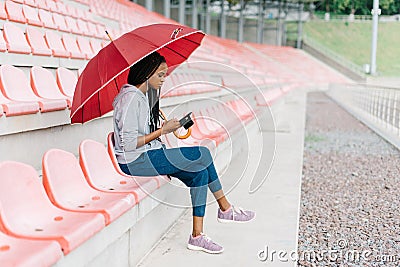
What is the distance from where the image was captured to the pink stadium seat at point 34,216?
1.50 m

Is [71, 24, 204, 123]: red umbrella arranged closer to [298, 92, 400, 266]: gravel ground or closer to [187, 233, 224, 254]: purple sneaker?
[187, 233, 224, 254]: purple sneaker

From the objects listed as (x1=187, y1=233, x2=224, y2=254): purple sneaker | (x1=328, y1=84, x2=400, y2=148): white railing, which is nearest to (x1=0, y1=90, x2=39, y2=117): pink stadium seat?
(x1=187, y1=233, x2=224, y2=254): purple sneaker

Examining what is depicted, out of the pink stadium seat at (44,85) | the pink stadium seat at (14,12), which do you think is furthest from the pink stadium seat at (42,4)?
the pink stadium seat at (44,85)

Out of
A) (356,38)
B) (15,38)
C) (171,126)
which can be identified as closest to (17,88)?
(171,126)

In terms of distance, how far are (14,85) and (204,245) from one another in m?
1.25

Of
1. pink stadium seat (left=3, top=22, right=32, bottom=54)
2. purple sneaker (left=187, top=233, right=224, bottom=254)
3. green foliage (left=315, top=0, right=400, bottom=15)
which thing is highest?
green foliage (left=315, top=0, right=400, bottom=15)

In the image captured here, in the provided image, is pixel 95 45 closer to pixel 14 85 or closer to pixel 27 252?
pixel 14 85

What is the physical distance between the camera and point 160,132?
2244 mm

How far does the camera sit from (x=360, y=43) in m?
33.8

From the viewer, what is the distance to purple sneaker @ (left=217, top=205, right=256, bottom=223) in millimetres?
2688

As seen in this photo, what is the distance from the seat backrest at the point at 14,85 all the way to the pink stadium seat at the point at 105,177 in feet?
1.94

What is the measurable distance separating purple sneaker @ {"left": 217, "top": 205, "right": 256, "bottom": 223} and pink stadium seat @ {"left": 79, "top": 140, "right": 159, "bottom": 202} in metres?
0.50

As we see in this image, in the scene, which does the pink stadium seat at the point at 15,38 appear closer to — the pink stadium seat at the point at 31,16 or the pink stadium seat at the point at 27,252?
the pink stadium seat at the point at 31,16

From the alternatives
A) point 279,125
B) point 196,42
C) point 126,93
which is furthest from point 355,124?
point 126,93
